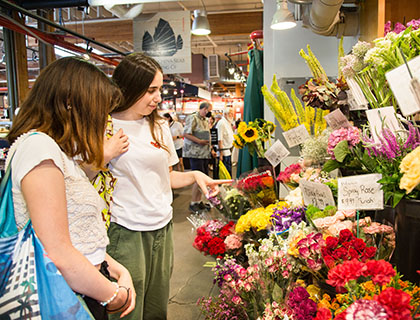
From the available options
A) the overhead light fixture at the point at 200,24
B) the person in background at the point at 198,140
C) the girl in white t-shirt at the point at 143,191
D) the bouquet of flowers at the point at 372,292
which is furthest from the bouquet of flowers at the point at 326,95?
the person in background at the point at 198,140

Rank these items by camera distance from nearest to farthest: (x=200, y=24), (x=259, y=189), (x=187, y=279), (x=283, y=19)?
(x=259, y=189), (x=283, y=19), (x=187, y=279), (x=200, y=24)

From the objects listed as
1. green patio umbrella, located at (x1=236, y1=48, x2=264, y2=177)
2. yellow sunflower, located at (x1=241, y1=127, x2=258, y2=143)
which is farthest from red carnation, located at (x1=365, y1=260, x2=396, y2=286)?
green patio umbrella, located at (x1=236, y1=48, x2=264, y2=177)

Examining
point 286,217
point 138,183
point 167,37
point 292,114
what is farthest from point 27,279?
point 167,37

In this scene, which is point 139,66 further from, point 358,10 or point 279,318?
point 358,10

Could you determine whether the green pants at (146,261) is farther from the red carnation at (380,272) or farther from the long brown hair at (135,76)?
the red carnation at (380,272)

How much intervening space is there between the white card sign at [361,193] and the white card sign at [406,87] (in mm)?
267

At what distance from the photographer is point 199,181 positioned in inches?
73.7

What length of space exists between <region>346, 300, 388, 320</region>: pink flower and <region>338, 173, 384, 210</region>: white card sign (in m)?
0.55

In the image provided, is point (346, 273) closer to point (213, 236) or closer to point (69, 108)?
point (69, 108)

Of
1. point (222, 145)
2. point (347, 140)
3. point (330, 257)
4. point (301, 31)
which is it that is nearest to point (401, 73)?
point (347, 140)

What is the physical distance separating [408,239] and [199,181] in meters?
1.05

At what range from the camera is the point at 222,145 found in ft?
23.7

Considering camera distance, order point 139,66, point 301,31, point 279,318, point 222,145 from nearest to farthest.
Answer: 1. point 279,318
2. point 139,66
3. point 301,31
4. point 222,145

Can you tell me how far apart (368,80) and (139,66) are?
1.01 m
